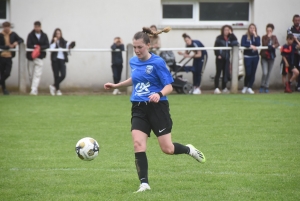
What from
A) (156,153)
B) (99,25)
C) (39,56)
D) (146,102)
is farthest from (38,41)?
(146,102)

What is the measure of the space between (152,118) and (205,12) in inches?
595

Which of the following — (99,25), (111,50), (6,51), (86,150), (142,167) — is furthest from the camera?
(99,25)

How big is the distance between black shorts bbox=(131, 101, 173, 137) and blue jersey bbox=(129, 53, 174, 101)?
89 millimetres

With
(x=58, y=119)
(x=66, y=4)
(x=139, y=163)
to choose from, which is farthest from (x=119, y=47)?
(x=139, y=163)

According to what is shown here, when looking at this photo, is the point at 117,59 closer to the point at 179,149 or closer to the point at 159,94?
the point at 179,149

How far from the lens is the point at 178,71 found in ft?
65.1

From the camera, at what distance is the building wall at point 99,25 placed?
70.1ft

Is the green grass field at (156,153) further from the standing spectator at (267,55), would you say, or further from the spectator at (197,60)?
the standing spectator at (267,55)

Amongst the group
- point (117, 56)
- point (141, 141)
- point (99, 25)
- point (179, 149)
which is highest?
point (99, 25)

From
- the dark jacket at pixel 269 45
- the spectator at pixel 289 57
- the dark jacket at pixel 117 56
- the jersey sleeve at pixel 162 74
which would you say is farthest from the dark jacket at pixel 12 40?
the jersey sleeve at pixel 162 74

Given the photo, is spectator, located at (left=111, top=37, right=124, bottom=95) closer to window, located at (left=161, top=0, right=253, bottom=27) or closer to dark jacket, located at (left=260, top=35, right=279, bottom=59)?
window, located at (left=161, top=0, right=253, bottom=27)

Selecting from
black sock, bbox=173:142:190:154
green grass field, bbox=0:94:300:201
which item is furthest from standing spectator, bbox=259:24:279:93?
black sock, bbox=173:142:190:154

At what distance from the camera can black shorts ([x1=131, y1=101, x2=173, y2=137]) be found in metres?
7.26

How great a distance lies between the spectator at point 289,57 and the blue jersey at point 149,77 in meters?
13.4
